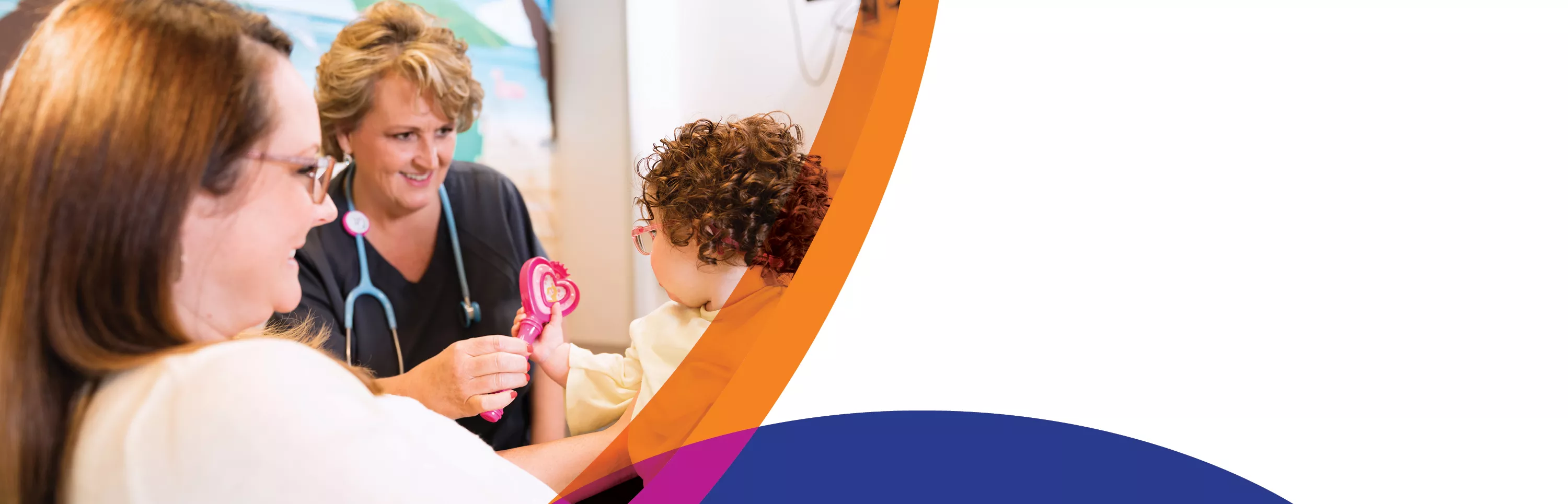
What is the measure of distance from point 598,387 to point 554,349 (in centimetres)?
6

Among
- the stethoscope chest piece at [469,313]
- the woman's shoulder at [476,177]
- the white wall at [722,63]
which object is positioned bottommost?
the stethoscope chest piece at [469,313]

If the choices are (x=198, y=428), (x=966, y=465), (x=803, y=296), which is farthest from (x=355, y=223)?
(x=966, y=465)

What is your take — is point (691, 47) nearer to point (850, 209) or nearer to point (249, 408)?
point (850, 209)

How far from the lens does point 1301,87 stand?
0.84m

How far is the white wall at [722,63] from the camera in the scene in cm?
71

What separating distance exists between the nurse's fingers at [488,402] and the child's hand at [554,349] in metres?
0.05

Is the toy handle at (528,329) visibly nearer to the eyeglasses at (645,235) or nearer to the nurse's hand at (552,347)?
the nurse's hand at (552,347)

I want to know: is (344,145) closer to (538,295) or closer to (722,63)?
(538,295)

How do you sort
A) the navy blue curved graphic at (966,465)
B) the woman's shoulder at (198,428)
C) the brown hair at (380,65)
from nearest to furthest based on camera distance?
the woman's shoulder at (198,428)
the brown hair at (380,65)
the navy blue curved graphic at (966,465)

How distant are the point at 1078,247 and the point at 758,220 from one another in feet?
1.29

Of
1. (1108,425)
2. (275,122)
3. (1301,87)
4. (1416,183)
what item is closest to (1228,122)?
(1301,87)

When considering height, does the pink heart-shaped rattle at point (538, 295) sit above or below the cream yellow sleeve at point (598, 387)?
above

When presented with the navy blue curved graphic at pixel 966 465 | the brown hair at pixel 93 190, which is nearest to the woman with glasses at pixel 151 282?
the brown hair at pixel 93 190

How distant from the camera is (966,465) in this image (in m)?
0.86
